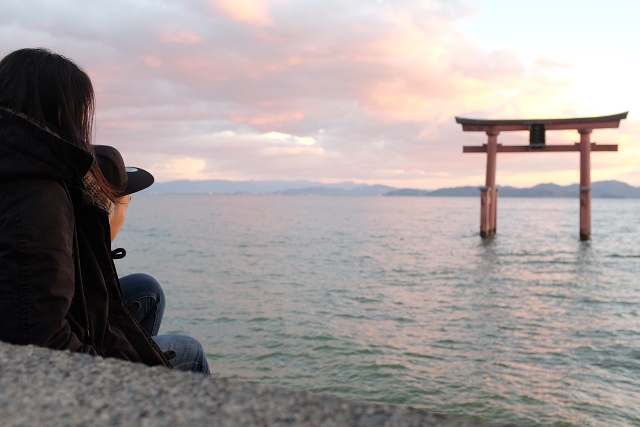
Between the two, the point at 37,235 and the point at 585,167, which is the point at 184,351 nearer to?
the point at 37,235

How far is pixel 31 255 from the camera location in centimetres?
143

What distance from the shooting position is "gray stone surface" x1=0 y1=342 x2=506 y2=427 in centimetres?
90

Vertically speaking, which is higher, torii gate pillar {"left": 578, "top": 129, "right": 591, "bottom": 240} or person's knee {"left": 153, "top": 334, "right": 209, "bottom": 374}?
torii gate pillar {"left": 578, "top": 129, "right": 591, "bottom": 240}

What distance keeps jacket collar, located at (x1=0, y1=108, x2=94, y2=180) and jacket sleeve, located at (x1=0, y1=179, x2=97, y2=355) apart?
0.13 ft

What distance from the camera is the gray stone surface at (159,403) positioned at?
0.90 m

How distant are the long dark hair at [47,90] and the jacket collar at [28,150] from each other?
122mm

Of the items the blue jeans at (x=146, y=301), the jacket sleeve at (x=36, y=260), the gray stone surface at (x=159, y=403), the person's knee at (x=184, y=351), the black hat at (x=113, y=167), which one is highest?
the black hat at (x=113, y=167)

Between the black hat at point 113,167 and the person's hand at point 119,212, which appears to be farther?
the person's hand at point 119,212

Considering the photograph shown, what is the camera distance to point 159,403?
97 cm

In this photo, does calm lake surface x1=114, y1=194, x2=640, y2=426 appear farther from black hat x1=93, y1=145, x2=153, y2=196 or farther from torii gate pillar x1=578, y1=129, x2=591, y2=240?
black hat x1=93, y1=145, x2=153, y2=196

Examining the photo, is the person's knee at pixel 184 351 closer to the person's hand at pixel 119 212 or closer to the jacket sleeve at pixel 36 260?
the person's hand at pixel 119 212

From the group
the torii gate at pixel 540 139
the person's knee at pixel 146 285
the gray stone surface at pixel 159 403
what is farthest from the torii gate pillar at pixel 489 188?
Answer: the gray stone surface at pixel 159 403

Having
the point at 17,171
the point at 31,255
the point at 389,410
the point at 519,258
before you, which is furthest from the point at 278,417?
the point at 519,258

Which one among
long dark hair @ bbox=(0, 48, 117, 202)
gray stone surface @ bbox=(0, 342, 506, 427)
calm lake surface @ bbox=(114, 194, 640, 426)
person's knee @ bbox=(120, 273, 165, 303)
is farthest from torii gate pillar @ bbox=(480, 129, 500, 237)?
gray stone surface @ bbox=(0, 342, 506, 427)
